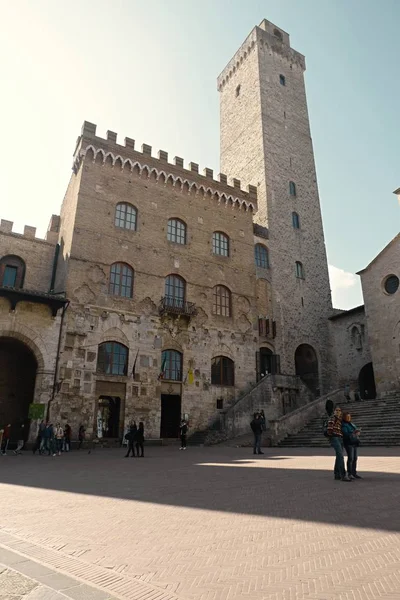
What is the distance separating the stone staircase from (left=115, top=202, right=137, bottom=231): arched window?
15284 millimetres

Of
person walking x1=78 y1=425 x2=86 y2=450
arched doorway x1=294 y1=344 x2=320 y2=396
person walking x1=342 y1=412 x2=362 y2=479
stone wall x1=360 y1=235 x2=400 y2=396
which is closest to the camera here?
person walking x1=342 y1=412 x2=362 y2=479

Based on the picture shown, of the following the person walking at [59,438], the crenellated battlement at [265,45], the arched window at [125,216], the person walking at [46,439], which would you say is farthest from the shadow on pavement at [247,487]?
the crenellated battlement at [265,45]

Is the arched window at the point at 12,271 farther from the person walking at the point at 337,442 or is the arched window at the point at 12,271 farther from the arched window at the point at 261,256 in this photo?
the person walking at the point at 337,442

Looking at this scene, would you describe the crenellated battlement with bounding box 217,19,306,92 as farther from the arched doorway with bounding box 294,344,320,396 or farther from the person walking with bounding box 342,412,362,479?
the person walking with bounding box 342,412,362,479

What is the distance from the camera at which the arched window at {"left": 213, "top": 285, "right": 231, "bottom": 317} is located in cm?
A: 2638

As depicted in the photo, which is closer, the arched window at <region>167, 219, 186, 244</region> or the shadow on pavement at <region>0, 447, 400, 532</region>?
the shadow on pavement at <region>0, 447, 400, 532</region>

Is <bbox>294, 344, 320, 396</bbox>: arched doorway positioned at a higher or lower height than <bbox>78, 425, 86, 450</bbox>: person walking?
higher

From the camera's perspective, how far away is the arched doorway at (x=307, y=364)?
2993 centimetres

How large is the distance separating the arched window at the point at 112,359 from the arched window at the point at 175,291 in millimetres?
4141

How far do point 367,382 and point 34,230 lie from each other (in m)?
25.7

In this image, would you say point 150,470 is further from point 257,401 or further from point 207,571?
point 257,401

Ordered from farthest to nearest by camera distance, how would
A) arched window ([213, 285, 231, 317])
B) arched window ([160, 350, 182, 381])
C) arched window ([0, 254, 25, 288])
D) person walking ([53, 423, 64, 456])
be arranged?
arched window ([213, 285, 231, 317])
arched window ([0, 254, 25, 288])
arched window ([160, 350, 182, 381])
person walking ([53, 423, 64, 456])

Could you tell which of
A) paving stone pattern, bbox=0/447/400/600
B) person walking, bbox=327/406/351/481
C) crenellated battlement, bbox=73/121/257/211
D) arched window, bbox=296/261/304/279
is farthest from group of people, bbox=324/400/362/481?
arched window, bbox=296/261/304/279

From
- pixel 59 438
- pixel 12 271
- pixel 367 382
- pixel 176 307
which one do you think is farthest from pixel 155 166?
pixel 367 382
